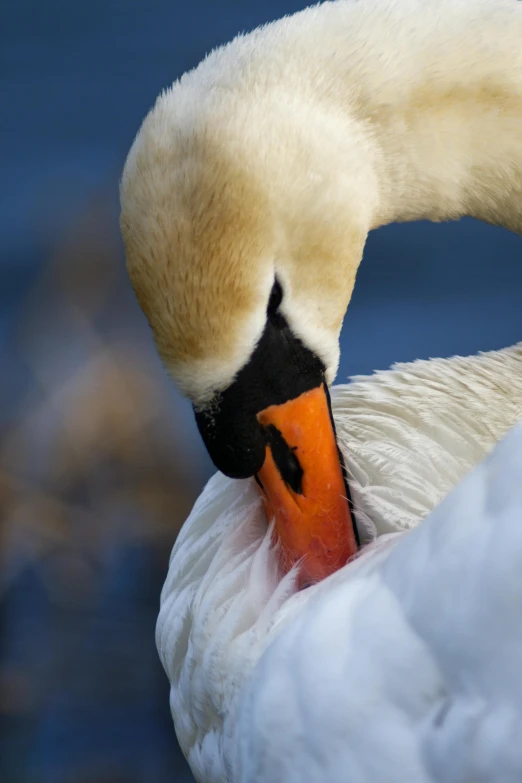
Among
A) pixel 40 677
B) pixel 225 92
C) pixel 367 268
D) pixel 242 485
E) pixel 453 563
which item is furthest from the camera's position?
pixel 367 268

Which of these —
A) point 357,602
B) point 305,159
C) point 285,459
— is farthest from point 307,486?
point 305,159

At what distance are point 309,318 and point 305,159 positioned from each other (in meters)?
0.15

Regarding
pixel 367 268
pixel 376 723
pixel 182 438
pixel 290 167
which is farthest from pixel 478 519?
pixel 367 268

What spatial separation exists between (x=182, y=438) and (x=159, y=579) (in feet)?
0.87

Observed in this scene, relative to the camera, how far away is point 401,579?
3.17 feet

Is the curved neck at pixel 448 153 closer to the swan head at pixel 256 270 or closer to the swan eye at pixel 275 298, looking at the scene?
the swan head at pixel 256 270

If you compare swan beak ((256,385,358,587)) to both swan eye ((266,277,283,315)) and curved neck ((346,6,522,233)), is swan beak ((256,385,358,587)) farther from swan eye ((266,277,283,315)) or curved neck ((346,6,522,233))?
curved neck ((346,6,522,233))

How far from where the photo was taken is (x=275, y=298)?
3.58 ft

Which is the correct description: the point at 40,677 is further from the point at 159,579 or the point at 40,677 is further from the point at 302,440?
the point at 302,440

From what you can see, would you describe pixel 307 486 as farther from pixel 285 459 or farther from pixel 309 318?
pixel 309 318

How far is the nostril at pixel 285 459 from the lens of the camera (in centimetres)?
111

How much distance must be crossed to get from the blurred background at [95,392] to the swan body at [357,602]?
2.39 feet

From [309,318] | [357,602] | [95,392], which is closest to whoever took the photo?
[357,602]

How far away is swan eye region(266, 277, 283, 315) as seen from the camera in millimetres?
1087
